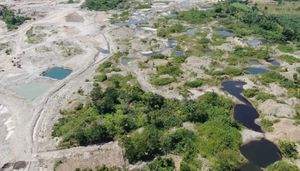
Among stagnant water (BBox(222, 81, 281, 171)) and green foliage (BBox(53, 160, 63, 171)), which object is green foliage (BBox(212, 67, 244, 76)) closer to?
→ stagnant water (BBox(222, 81, 281, 171))

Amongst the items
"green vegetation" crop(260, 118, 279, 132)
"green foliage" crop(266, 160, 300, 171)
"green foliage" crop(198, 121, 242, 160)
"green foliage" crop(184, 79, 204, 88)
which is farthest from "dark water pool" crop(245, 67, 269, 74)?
"green foliage" crop(266, 160, 300, 171)

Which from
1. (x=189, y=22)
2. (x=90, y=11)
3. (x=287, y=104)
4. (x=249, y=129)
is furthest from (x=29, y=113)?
(x=90, y=11)

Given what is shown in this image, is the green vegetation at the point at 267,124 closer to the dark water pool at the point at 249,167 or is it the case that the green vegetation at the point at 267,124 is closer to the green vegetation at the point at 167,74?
the dark water pool at the point at 249,167

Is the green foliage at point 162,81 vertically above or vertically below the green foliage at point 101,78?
above

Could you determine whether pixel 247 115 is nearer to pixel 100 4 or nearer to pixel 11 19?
pixel 11 19

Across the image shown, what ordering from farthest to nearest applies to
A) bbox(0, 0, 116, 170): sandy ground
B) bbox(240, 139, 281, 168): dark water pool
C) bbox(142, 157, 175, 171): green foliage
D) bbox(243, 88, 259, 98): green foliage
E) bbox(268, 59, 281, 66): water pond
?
bbox(268, 59, 281, 66): water pond < bbox(243, 88, 259, 98): green foliage < bbox(0, 0, 116, 170): sandy ground < bbox(240, 139, 281, 168): dark water pool < bbox(142, 157, 175, 171): green foliage

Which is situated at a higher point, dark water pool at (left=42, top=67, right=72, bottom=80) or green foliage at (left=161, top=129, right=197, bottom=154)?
green foliage at (left=161, top=129, right=197, bottom=154)

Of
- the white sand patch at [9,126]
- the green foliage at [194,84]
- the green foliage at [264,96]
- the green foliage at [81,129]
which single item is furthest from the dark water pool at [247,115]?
the white sand patch at [9,126]
